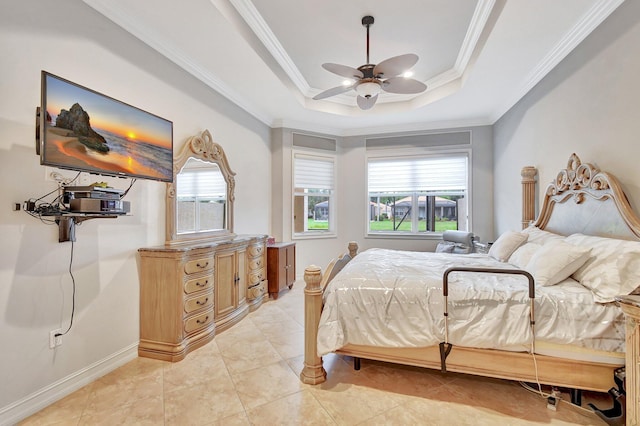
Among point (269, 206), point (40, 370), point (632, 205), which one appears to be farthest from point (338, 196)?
point (40, 370)

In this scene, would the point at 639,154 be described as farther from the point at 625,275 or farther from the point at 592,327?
the point at 592,327

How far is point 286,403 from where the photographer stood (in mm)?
1867

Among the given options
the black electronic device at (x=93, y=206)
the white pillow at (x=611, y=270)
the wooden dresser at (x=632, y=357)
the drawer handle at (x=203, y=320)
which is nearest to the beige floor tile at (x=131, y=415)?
the drawer handle at (x=203, y=320)

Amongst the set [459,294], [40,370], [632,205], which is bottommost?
[40,370]

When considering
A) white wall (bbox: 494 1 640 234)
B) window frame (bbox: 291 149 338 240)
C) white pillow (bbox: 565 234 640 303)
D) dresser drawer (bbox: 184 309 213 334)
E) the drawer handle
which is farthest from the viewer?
window frame (bbox: 291 149 338 240)

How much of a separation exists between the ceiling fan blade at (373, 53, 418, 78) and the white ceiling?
58 centimetres

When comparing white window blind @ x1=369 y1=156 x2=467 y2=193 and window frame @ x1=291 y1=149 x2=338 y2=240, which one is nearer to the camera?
white window blind @ x1=369 y1=156 x2=467 y2=193

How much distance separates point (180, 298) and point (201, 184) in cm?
138

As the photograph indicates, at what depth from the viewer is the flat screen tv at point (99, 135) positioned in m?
1.68

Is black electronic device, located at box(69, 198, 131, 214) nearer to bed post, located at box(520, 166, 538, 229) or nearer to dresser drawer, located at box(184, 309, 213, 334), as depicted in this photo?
dresser drawer, located at box(184, 309, 213, 334)

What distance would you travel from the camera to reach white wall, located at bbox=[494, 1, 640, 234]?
2.00 m

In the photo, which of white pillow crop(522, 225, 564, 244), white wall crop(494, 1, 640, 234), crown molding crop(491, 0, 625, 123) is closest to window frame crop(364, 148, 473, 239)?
white wall crop(494, 1, 640, 234)

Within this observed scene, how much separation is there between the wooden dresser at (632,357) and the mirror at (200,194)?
11.0 feet

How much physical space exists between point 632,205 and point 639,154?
354mm
